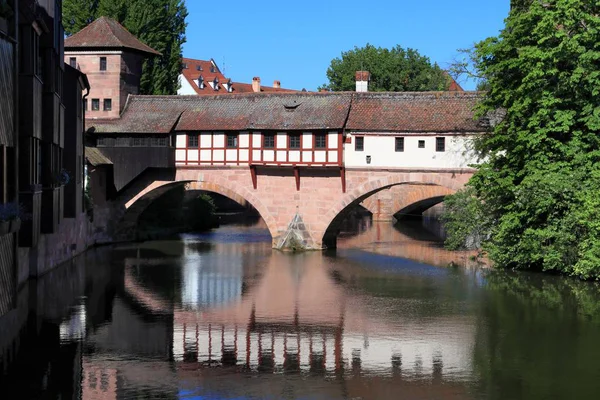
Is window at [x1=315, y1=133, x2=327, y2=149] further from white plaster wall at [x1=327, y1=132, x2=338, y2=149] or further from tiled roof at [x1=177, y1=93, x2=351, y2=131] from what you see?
tiled roof at [x1=177, y1=93, x2=351, y2=131]

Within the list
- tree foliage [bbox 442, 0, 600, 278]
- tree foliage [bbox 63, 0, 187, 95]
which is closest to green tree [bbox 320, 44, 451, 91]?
tree foliage [bbox 63, 0, 187, 95]

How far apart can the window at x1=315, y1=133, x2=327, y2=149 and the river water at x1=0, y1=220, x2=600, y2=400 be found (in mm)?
4900

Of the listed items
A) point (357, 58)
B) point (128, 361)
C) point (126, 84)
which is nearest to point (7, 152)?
point (128, 361)

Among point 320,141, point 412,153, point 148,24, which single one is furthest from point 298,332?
point 148,24

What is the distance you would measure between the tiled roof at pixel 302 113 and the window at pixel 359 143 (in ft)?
1.18

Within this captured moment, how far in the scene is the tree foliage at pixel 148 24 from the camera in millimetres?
50188

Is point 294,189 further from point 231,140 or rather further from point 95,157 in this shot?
point 95,157

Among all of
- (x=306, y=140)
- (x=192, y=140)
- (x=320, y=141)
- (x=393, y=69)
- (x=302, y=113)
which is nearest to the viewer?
(x=320, y=141)

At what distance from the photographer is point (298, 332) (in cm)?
2058

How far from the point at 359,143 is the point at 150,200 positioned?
394 inches

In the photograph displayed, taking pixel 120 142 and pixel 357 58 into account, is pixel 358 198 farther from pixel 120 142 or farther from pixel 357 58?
pixel 357 58

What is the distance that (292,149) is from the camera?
36.1 meters

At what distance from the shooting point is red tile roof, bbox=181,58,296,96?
273ft

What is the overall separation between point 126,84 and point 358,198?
1178 centimetres
